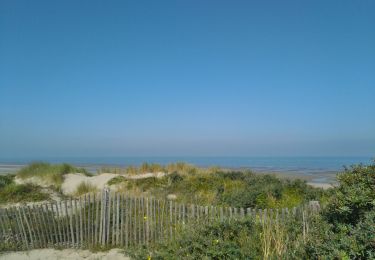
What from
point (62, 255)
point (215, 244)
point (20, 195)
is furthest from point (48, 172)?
point (215, 244)

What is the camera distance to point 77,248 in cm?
984

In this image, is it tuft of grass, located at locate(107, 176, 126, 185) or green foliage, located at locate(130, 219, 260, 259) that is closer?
green foliage, located at locate(130, 219, 260, 259)

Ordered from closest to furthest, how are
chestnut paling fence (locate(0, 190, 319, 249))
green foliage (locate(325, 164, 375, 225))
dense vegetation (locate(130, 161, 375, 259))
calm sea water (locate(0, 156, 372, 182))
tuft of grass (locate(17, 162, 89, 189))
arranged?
dense vegetation (locate(130, 161, 375, 259))
green foliage (locate(325, 164, 375, 225))
chestnut paling fence (locate(0, 190, 319, 249))
tuft of grass (locate(17, 162, 89, 189))
calm sea water (locate(0, 156, 372, 182))

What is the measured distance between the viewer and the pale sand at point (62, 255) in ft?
A: 29.3

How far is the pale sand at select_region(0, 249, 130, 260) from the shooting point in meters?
8.94

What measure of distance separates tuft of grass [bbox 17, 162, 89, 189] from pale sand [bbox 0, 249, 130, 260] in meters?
10.9

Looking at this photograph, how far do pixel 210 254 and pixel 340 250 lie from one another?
2189 mm

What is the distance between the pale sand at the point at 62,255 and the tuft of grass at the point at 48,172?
10928 millimetres

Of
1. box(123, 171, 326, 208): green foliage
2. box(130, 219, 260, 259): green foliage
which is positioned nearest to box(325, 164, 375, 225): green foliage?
box(130, 219, 260, 259): green foliage

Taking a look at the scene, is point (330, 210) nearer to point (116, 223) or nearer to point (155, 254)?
point (155, 254)

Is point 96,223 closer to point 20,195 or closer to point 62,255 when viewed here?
point 62,255

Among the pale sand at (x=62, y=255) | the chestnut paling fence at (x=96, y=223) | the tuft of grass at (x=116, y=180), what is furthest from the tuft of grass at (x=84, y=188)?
the pale sand at (x=62, y=255)

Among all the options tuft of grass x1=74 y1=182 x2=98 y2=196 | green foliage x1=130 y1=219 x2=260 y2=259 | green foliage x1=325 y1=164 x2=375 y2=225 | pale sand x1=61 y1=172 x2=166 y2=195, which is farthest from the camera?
pale sand x1=61 y1=172 x2=166 y2=195

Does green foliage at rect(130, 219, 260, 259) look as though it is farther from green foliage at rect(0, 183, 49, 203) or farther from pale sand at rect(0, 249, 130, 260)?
green foliage at rect(0, 183, 49, 203)
